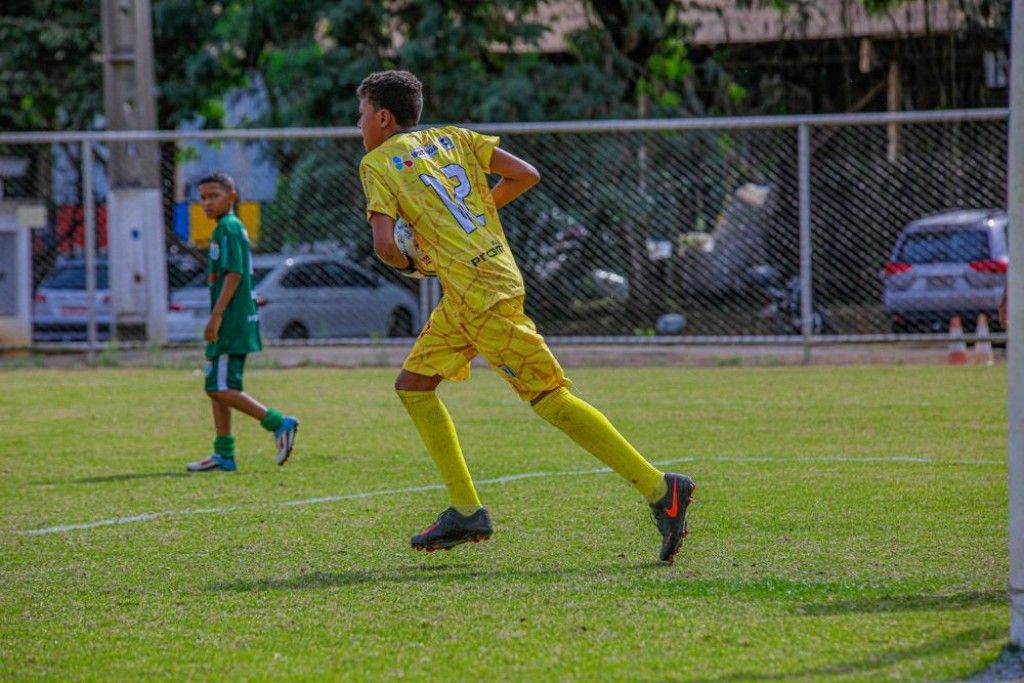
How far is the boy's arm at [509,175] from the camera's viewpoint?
630 centimetres

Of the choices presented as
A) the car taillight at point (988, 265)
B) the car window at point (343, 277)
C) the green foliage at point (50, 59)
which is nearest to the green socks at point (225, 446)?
the car window at point (343, 277)

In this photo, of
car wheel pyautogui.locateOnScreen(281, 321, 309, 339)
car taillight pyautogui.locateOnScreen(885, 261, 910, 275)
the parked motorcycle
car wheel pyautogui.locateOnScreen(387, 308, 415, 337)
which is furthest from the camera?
car wheel pyautogui.locateOnScreen(281, 321, 309, 339)

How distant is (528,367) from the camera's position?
5.99 meters

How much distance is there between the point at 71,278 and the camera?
19766 mm

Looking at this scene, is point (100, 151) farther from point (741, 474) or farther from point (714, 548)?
point (714, 548)

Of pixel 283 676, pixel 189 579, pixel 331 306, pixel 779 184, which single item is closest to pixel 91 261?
pixel 331 306

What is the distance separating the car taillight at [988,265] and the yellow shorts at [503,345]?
39.6 feet

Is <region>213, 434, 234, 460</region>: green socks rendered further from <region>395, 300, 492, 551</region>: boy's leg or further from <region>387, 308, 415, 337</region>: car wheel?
<region>387, 308, 415, 337</region>: car wheel

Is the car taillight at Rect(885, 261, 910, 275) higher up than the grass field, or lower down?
higher up

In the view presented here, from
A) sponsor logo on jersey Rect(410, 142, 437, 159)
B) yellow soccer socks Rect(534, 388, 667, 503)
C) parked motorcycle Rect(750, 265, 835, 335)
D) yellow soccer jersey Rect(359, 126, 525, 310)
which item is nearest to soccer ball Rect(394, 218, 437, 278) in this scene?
yellow soccer jersey Rect(359, 126, 525, 310)

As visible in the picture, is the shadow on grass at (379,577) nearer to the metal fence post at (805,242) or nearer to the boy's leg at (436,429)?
the boy's leg at (436,429)

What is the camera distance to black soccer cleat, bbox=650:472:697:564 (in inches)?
231

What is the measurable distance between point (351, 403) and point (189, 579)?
24.1 feet

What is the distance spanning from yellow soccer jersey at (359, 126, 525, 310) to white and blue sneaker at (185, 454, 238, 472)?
345 centimetres
